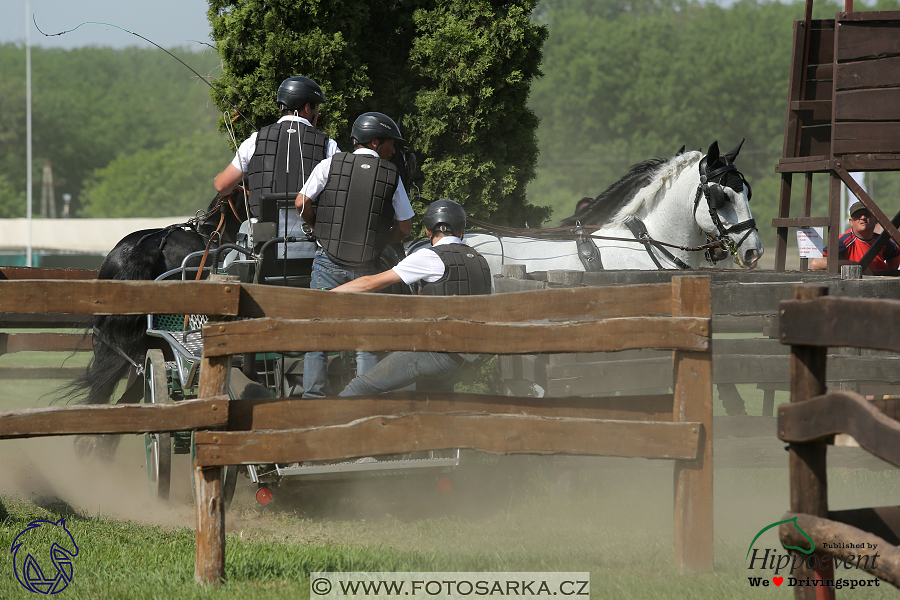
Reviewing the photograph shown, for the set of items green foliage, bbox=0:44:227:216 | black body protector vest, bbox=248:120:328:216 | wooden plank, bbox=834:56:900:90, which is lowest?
black body protector vest, bbox=248:120:328:216

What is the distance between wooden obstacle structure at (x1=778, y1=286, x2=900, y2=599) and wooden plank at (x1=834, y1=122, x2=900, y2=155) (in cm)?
463

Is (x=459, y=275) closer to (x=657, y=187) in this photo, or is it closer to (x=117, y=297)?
(x=117, y=297)

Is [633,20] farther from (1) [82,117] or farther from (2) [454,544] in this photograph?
(2) [454,544]

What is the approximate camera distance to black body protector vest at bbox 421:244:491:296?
5.21m

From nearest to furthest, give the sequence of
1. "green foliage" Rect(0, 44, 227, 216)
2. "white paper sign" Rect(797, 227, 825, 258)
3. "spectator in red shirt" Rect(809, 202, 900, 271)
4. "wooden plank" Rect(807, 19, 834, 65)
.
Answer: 1. "white paper sign" Rect(797, 227, 825, 258)
2. "wooden plank" Rect(807, 19, 834, 65)
3. "spectator in red shirt" Rect(809, 202, 900, 271)
4. "green foliage" Rect(0, 44, 227, 216)

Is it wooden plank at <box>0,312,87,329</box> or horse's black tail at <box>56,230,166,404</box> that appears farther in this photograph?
wooden plank at <box>0,312,87,329</box>

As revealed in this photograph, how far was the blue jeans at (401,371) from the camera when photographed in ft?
16.7

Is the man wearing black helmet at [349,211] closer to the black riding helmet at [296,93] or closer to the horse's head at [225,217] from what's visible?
the black riding helmet at [296,93]

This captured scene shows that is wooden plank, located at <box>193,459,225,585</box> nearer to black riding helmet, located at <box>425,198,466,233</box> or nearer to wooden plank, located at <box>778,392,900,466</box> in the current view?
wooden plank, located at <box>778,392,900,466</box>

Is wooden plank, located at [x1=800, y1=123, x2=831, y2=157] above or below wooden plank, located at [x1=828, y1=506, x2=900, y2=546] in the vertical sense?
above

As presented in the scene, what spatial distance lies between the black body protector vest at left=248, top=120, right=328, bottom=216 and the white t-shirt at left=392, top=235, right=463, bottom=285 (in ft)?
3.80

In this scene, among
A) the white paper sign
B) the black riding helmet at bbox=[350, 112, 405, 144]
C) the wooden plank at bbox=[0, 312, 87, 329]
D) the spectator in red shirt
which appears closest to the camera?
the black riding helmet at bbox=[350, 112, 405, 144]

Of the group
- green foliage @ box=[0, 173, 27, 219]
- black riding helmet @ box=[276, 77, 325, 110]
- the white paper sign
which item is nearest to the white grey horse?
the white paper sign

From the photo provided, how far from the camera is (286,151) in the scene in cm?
586
